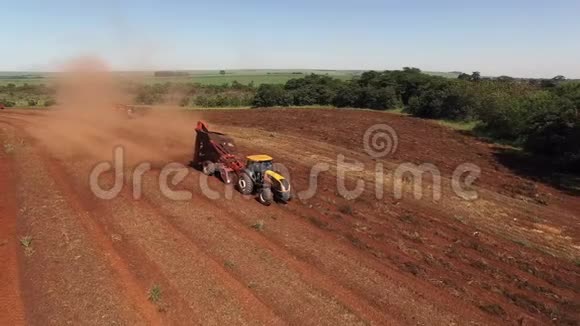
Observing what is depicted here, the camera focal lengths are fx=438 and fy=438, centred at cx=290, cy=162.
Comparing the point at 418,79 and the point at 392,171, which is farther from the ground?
the point at 418,79

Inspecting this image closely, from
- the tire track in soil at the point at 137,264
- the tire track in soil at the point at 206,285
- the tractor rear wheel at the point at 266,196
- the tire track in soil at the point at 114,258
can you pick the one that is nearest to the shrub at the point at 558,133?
the tractor rear wheel at the point at 266,196

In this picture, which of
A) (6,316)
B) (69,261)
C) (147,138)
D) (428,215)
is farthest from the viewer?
(147,138)

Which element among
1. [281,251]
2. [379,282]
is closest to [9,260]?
[281,251]

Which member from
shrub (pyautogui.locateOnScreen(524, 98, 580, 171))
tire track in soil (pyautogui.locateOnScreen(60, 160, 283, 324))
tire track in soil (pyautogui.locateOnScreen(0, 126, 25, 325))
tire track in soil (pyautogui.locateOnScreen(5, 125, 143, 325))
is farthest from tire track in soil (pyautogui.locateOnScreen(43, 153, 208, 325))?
shrub (pyautogui.locateOnScreen(524, 98, 580, 171))

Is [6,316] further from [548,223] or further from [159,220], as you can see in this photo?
[548,223]

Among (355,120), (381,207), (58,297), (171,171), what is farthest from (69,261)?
(355,120)
